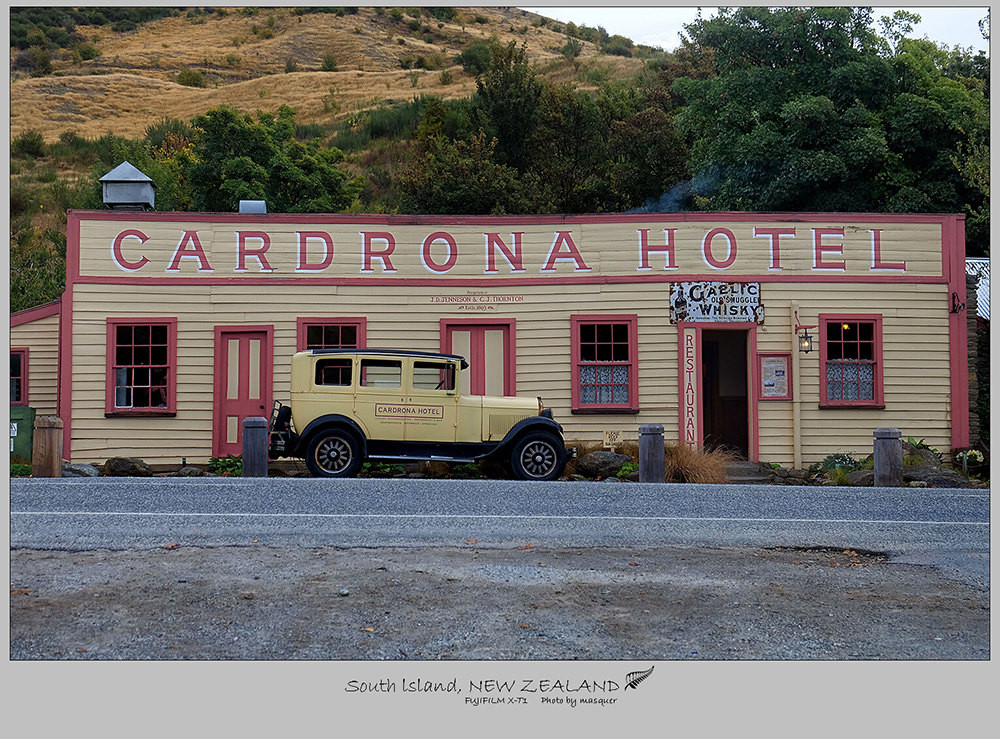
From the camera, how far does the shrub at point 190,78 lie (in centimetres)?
4466

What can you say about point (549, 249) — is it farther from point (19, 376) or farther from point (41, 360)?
point (19, 376)

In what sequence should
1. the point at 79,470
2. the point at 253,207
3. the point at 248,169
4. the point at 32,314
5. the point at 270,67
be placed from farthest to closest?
the point at 270,67 < the point at 248,169 < the point at 32,314 < the point at 253,207 < the point at 79,470

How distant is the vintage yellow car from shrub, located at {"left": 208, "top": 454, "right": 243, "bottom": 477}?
7.97 ft

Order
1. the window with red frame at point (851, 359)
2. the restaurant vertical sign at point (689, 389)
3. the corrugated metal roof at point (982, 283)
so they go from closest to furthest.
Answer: the restaurant vertical sign at point (689, 389) → the window with red frame at point (851, 359) → the corrugated metal roof at point (982, 283)

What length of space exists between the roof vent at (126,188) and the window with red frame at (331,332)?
378 cm

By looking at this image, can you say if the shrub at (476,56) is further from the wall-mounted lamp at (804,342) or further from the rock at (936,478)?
the rock at (936,478)

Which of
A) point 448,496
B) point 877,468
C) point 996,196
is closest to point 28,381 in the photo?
point 448,496

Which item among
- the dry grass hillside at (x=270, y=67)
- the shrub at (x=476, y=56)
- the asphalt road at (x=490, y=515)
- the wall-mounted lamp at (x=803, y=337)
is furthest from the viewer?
the shrub at (x=476, y=56)

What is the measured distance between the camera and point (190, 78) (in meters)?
45.2

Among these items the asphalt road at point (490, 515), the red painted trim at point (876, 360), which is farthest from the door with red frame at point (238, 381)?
the red painted trim at point (876, 360)

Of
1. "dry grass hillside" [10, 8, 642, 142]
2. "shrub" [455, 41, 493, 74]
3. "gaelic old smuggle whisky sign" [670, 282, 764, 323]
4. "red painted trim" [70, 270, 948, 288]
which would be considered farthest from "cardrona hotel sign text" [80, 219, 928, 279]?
"shrub" [455, 41, 493, 74]

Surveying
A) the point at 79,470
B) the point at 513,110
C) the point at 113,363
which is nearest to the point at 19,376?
the point at 113,363

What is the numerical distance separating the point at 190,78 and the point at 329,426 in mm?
36618
